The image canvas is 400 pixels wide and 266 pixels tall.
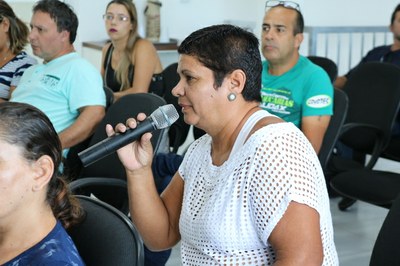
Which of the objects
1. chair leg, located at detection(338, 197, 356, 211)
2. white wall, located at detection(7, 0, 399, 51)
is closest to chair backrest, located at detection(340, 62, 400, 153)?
chair leg, located at detection(338, 197, 356, 211)

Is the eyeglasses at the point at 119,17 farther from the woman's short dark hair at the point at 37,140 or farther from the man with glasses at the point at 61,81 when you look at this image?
the woman's short dark hair at the point at 37,140

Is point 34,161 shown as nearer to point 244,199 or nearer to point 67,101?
point 244,199

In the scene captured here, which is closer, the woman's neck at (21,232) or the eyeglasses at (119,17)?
the woman's neck at (21,232)

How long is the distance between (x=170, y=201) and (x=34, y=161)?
483 mm

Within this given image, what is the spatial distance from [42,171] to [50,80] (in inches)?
61.8

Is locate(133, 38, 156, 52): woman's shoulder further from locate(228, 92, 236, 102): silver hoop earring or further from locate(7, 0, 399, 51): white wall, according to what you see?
locate(228, 92, 236, 102): silver hoop earring

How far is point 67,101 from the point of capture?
2.85m

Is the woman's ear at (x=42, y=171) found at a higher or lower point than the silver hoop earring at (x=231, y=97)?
lower

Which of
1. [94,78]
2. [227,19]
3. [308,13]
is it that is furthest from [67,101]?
[308,13]

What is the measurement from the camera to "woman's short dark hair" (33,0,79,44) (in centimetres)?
301

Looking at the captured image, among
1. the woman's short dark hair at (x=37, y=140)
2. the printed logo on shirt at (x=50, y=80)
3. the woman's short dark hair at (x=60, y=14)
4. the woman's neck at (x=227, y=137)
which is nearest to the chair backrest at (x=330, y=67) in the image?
the woman's short dark hair at (x=60, y=14)

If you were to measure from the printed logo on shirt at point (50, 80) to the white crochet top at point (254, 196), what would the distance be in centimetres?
149

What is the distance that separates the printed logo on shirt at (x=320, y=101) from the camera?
8.96 ft

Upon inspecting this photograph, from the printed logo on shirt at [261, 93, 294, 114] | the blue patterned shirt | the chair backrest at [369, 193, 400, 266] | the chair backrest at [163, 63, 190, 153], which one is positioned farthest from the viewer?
the chair backrest at [163, 63, 190, 153]
